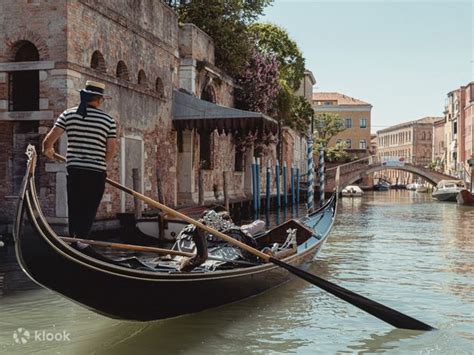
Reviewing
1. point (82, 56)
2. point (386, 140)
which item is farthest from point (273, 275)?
point (386, 140)

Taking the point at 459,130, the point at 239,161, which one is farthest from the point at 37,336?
the point at 459,130

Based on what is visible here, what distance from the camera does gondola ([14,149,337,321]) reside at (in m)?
2.86

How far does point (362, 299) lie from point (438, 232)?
21.5ft

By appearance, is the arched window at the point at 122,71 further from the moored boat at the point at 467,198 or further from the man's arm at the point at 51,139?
the moored boat at the point at 467,198

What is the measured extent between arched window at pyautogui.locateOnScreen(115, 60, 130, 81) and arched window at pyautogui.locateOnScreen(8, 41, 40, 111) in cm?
96

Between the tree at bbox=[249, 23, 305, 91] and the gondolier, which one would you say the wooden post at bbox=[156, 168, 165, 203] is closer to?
the gondolier

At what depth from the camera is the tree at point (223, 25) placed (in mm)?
11672

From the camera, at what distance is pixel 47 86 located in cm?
675

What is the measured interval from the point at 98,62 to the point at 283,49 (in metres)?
10.8

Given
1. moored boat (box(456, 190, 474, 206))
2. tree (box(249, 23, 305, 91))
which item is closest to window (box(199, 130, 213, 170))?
tree (box(249, 23, 305, 91))

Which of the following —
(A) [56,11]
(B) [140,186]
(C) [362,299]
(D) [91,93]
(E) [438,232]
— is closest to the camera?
(D) [91,93]

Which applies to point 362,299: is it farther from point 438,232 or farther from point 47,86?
point 438,232

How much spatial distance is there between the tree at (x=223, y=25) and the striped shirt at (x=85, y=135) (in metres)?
8.63

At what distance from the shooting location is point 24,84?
24.3 feet
